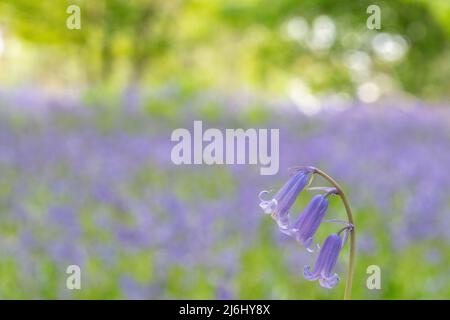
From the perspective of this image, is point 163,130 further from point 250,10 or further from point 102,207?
point 250,10

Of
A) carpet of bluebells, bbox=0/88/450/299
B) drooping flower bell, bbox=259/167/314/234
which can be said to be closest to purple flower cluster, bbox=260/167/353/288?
drooping flower bell, bbox=259/167/314/234

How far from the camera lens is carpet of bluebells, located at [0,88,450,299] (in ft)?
9.71

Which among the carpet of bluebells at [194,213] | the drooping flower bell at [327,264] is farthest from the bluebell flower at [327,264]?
the carpet of bluebells at [194,213]

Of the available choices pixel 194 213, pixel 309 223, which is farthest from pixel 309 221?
pixel 194 213

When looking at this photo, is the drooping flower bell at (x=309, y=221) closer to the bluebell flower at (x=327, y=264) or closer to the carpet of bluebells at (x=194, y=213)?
the bluebell flower at (x=327, y=264)

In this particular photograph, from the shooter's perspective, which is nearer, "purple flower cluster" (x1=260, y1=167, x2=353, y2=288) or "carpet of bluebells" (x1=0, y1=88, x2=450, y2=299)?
"purple flower cluster" (x1=260, y1=167, x2=353, y2=288)

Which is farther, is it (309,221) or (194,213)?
(194,213)

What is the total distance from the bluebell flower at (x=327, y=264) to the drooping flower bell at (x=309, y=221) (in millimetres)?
46

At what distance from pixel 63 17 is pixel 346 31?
4505mm

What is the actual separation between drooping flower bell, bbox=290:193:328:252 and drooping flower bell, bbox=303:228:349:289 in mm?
45

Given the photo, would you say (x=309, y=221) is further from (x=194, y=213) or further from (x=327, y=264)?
(x=194, y=213)

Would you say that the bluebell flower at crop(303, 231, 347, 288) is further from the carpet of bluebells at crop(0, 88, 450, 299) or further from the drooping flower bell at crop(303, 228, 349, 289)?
the carpet of bluebells at crop(0, 88, 450, 299)

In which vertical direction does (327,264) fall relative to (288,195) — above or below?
below

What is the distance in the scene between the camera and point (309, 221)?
4.12ft
